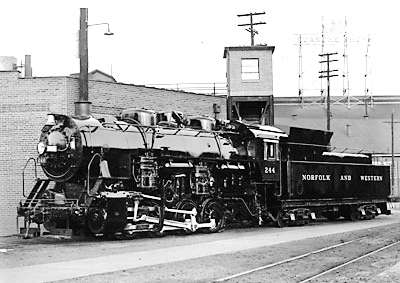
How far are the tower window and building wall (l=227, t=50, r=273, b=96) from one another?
175mm

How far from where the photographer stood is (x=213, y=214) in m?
19.0

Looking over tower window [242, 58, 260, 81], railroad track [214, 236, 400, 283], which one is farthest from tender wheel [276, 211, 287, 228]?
tower window [242, 58, 260, 81]

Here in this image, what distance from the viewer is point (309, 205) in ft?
76.0

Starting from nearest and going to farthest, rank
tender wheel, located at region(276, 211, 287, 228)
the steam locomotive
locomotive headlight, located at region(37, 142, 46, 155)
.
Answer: the steam locomotive < locomotive headlight, located at region(37, 142, 46, 155) < tender wheel, located at region(276, 211, 287, 228)

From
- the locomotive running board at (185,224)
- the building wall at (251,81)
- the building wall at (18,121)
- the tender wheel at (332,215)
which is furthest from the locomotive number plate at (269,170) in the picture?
the building wall at (251,81)

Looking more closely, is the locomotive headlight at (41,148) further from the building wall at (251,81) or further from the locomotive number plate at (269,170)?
the building wall at (251,81)

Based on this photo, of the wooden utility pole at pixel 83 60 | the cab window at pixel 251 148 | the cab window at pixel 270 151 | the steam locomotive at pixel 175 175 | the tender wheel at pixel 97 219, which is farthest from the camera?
the cab window at pixel 270 151

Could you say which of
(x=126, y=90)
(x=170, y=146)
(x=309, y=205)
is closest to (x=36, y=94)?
(x=126, y=90)

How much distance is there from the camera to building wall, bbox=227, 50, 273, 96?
36.3m

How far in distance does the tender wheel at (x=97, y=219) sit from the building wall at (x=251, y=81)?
70.1 feet

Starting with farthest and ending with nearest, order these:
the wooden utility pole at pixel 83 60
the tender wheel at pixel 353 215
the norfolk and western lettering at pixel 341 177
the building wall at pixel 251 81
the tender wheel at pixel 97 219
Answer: the building wall at pixel 251 81 → the tender wheel at pixel 353 215 → the norfolk and western lettering at pixel 341 177 → the wooden utility pole at pixel 83 60 → the tender wheel at pixel 97 219

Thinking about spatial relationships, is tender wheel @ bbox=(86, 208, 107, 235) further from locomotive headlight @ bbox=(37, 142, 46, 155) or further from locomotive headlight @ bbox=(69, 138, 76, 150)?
locomotive headlight @ bbox=(37, 142, 46, 155)

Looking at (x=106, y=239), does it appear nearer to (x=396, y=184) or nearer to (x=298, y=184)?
(x=298, y=184)

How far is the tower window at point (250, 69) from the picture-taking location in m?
36.5
